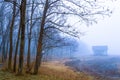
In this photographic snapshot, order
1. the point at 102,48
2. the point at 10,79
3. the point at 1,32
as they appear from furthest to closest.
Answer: the point at 102,48
the point at 1,32
the point at 10,79

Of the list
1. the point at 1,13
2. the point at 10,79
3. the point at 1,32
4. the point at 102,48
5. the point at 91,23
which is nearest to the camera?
the point at 10,79

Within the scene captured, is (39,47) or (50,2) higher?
(50,2)

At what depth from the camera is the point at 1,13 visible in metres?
40.0

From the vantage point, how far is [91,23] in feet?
63.1

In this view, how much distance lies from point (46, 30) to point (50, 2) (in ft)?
8.00

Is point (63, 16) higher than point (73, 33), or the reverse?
point (63, 16)

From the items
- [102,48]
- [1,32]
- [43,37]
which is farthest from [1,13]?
[102,48]

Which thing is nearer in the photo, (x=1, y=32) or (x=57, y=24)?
(x=57, y=24)

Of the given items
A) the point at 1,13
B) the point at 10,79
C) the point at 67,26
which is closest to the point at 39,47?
the point at 67,26

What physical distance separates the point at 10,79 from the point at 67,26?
262 inches

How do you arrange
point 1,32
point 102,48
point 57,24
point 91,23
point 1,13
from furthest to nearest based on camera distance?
1. point 102,48
2. point 1,32
3. point 1,13
4. point 57,24
5. point 91,23

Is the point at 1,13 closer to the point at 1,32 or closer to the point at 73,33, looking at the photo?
the point at 1,32

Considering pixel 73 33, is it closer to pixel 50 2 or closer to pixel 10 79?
pixel 50 2

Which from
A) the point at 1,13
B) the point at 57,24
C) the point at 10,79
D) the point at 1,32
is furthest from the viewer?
the point at 1,32
